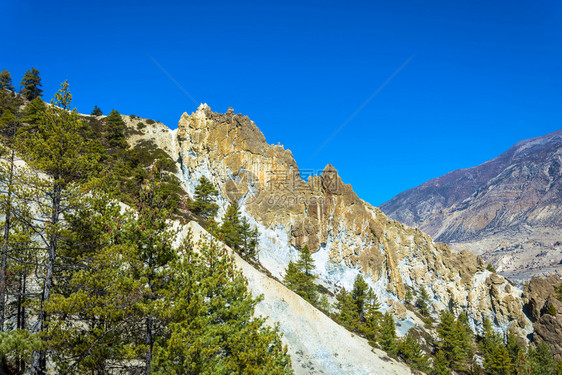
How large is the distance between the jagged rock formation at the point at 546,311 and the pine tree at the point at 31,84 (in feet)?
427

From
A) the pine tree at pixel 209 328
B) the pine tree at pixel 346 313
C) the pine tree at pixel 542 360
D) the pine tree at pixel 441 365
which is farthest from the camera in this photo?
the pine tree at pixel 542 360

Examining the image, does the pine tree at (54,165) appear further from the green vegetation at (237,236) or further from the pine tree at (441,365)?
the pine tree at (441,365)

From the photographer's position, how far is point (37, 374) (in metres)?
12.6

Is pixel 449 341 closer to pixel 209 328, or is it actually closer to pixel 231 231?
pixel 231 231

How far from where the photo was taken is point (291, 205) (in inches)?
2793

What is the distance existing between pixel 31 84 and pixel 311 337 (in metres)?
93.9

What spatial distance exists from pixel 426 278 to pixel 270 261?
176 feet

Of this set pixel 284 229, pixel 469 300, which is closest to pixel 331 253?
pixel 284 229

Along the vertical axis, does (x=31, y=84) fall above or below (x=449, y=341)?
above

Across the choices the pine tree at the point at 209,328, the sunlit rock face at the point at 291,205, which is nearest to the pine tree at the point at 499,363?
the sunlit rock face at the point at 291,205

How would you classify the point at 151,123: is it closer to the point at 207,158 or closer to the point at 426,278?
the point at 207,158

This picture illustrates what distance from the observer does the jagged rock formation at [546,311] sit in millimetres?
66812

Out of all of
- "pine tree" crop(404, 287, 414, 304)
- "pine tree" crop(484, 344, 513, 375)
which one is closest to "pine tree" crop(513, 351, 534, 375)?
"pine tree" crop(484, 344, 513, 375)

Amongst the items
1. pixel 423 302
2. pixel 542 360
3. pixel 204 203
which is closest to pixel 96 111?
pixel 204 203
